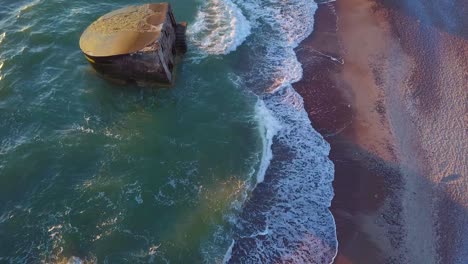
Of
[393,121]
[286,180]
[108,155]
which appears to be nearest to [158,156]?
[108,155]

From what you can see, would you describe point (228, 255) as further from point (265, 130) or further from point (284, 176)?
point (265, 130)

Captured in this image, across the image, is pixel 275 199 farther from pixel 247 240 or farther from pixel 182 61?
pixel 182 61

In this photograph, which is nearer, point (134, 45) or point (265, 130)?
point (134, 45)

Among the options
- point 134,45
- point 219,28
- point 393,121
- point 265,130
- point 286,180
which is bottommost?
point 286,180

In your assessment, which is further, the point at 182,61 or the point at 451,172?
the point at 182,61

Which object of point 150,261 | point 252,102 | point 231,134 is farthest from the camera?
point 252,102

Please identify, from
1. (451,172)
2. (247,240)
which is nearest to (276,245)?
(247,240)

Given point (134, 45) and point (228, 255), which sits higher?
point (134, 45)

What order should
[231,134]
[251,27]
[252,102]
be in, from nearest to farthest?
[231,134]
[252,102]
[251,27]

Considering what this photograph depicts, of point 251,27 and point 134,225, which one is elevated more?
point 251,27
